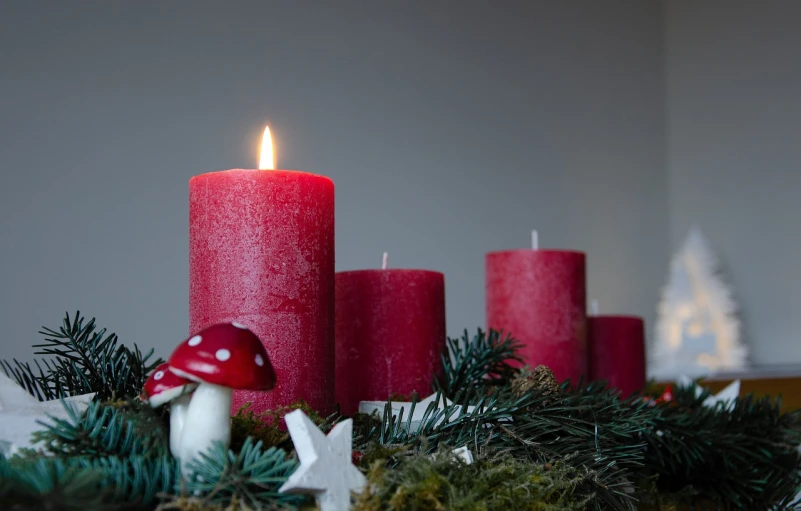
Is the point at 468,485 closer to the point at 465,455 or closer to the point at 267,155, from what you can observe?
the point at 465,455

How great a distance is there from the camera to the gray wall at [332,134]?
1.15 metres

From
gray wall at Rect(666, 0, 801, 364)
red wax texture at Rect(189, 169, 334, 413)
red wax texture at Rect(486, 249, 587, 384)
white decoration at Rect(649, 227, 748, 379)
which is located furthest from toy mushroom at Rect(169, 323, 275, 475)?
gray wall at Rect(666, 0, 801, 364)

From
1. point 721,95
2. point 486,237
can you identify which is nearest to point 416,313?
point 486,237

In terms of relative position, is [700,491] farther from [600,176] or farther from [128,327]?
[600,176]

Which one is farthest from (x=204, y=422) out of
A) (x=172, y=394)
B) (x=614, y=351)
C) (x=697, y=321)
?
(x=697, y=321)

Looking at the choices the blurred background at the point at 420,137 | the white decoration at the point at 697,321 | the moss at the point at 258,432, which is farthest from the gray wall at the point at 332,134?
the moss at the point at 258,432

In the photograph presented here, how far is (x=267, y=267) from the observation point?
40cm

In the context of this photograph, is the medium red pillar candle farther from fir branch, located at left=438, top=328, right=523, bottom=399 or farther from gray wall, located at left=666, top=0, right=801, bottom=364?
gray wall, located at left=666, top=0, right=801, bottom=364

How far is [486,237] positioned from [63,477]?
1.67 metres

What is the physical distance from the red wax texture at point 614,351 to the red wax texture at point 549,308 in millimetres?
128

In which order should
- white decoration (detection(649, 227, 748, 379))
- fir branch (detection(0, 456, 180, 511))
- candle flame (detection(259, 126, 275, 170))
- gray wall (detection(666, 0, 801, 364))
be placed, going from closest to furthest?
1. fir branch (detection(0, 456, 180, 511))
2. candle flame (detection(259, 126, 275, 170))
3. white decoration (detection(649, 227, 748, 379))
4. gray wall (detection(666, 0, 801, 364))

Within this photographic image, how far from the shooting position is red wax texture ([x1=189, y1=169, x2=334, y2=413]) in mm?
399

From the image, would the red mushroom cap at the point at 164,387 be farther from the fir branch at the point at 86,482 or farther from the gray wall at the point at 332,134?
the gray wall at the point at 332,134

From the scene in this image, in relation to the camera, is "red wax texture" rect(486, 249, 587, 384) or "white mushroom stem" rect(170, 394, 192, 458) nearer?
"white mushroom stem" rect(170, 394, 192, 458)
